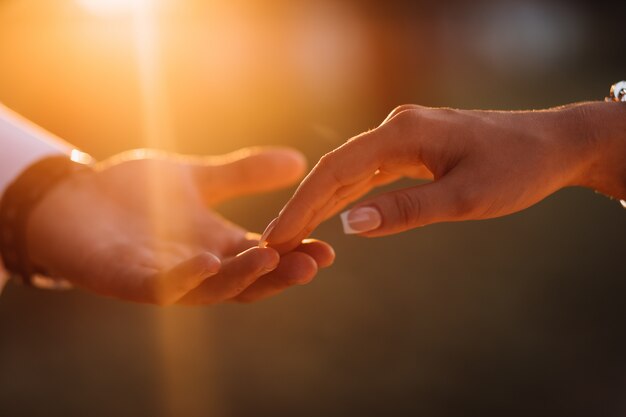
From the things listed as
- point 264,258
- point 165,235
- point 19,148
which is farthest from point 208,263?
point 19,148

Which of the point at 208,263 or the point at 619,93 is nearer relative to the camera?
the point at 208,263

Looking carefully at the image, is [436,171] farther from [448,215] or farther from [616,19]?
[616,19]

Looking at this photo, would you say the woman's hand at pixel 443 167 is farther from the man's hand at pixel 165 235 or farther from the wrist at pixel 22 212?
the wrist at pixel 22 212

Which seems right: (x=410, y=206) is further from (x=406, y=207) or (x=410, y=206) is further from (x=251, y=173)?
(x=251, y=173)

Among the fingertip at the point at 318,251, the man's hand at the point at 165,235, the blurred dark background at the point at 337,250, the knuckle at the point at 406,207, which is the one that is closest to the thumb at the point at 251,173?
the man's hand at the point at 165,235

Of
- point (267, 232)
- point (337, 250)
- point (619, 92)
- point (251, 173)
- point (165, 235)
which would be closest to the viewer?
point (267, 232)

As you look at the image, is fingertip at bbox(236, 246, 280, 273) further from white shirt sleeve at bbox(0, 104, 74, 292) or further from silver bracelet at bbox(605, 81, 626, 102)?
white shirt sleeve at bbox(0, 104, 74, 292)

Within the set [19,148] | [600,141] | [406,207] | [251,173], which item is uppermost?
[19,148]

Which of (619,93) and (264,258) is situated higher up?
(619,93)
